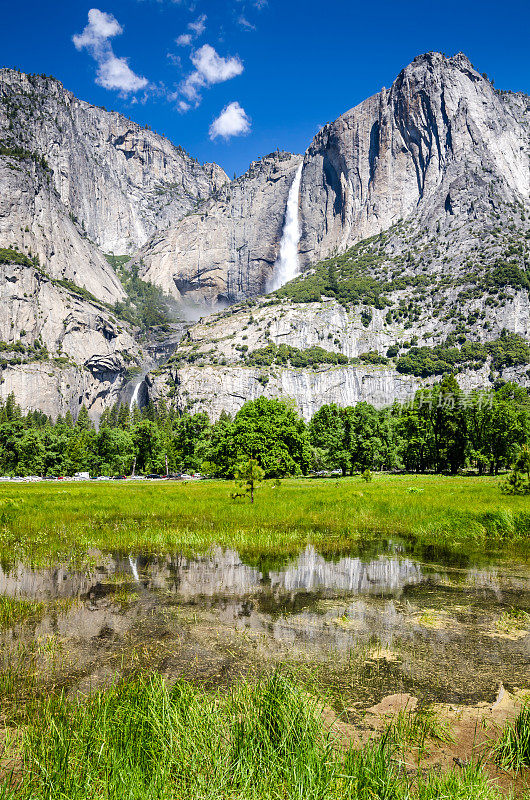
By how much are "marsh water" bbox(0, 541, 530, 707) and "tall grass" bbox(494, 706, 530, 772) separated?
1.36 m

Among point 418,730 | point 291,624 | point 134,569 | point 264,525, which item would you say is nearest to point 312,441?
point 264,525

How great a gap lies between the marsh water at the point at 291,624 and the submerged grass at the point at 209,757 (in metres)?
1.70

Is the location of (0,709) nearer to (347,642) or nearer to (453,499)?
(347,642)

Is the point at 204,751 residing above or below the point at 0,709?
above

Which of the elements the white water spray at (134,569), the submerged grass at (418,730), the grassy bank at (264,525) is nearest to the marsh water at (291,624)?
the white water spray at (134,569)

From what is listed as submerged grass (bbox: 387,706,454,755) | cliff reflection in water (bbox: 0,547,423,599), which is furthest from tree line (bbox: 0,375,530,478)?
submerged grass (bbox: 387,706,454,755)

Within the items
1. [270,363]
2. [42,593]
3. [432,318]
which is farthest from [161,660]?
[432,318]

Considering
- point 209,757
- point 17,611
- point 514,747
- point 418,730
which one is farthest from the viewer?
point 17,611

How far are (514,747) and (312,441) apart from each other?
101653mm

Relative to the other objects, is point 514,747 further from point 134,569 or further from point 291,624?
point 134,569

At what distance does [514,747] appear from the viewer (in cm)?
569

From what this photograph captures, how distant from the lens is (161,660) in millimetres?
8531

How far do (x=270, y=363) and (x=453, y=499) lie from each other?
15996 centimetres

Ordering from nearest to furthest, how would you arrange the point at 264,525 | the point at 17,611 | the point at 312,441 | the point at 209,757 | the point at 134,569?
the point at 209,757
the point at 17,611
the point at 134,569
the point at 264,525
the point at 312,441
